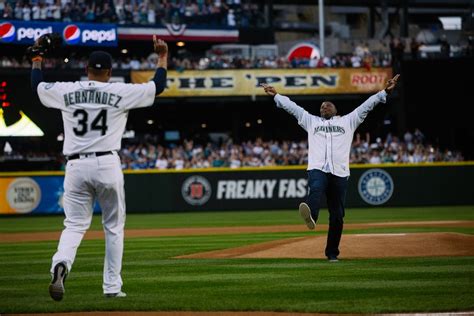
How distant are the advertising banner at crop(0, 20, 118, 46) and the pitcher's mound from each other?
25.0 meters

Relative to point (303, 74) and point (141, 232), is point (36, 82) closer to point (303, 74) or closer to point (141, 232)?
point (141, 232)

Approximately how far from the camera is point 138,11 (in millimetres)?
42969

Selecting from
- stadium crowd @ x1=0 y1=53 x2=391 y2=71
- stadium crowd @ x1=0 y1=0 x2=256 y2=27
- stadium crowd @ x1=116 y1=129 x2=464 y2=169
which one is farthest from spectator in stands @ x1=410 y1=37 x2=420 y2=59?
stadium crowd @ x1=0 y1=0 x2=256 y2=27

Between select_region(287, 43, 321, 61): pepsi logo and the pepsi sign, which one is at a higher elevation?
the pepsi sign

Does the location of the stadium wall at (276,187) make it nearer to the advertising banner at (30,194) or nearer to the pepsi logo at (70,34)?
the advertising banner at (30,194)

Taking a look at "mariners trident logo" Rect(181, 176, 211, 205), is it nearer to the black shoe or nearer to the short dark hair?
the short dark hair

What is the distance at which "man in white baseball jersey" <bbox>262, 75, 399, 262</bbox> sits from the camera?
12406mm

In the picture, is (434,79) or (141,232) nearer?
(141,232)

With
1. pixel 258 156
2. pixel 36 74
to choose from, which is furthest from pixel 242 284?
pixel 258 156

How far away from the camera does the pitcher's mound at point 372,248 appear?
13369 millimetres

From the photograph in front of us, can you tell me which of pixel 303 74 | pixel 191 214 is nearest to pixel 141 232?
pixel 191 214

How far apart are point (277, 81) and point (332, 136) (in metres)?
28.1

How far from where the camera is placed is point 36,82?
9031 mm

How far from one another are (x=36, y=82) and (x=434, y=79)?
34.8 metres
